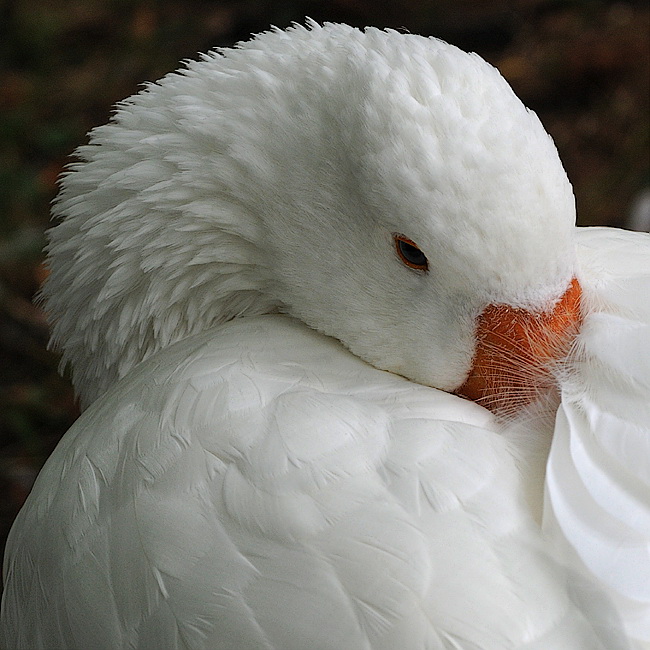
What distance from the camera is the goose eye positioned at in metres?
1.51

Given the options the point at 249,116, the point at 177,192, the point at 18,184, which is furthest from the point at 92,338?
the point at 18,184

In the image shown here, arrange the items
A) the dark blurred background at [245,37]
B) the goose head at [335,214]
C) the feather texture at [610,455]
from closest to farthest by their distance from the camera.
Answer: the feather texture at [610,455] → the goose head at [335,214] → the dark blurred background at [245,37]

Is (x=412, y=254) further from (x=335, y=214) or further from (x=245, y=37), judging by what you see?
(x=245, y=37)

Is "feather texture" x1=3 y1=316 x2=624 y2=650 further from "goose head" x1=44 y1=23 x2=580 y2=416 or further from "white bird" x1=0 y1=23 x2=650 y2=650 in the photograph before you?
"goose head" x1=44 y1=23 x2=580 y2=416

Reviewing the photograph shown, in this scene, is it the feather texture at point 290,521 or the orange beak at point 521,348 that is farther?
the orange beak at point 521,348

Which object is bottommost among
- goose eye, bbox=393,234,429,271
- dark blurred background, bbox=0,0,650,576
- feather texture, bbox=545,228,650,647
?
dark blurred background, bbox=0,0,650,576

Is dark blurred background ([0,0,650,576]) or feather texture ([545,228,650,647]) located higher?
feather texture ([545,228,650,647])

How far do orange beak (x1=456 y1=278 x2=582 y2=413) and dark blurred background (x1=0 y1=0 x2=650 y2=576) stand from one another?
277cm

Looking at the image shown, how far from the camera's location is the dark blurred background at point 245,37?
4.29 metres

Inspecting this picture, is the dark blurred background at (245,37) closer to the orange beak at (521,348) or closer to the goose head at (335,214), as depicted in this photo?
the goose head at (335,214)

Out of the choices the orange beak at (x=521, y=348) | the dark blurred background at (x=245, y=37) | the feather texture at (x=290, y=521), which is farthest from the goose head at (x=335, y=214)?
the dark blurred background at (x=245, y=37)

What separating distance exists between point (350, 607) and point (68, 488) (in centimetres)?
58

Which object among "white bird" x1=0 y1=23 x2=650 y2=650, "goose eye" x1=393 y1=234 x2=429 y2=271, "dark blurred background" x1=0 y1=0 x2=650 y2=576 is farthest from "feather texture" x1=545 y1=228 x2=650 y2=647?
"dark blurred background" x1=0 y1=0 x2=650 y2=576

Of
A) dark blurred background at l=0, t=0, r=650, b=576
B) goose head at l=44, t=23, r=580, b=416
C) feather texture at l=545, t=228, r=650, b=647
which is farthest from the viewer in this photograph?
dark blurred background at l=0, t=0, r=650, b=576
